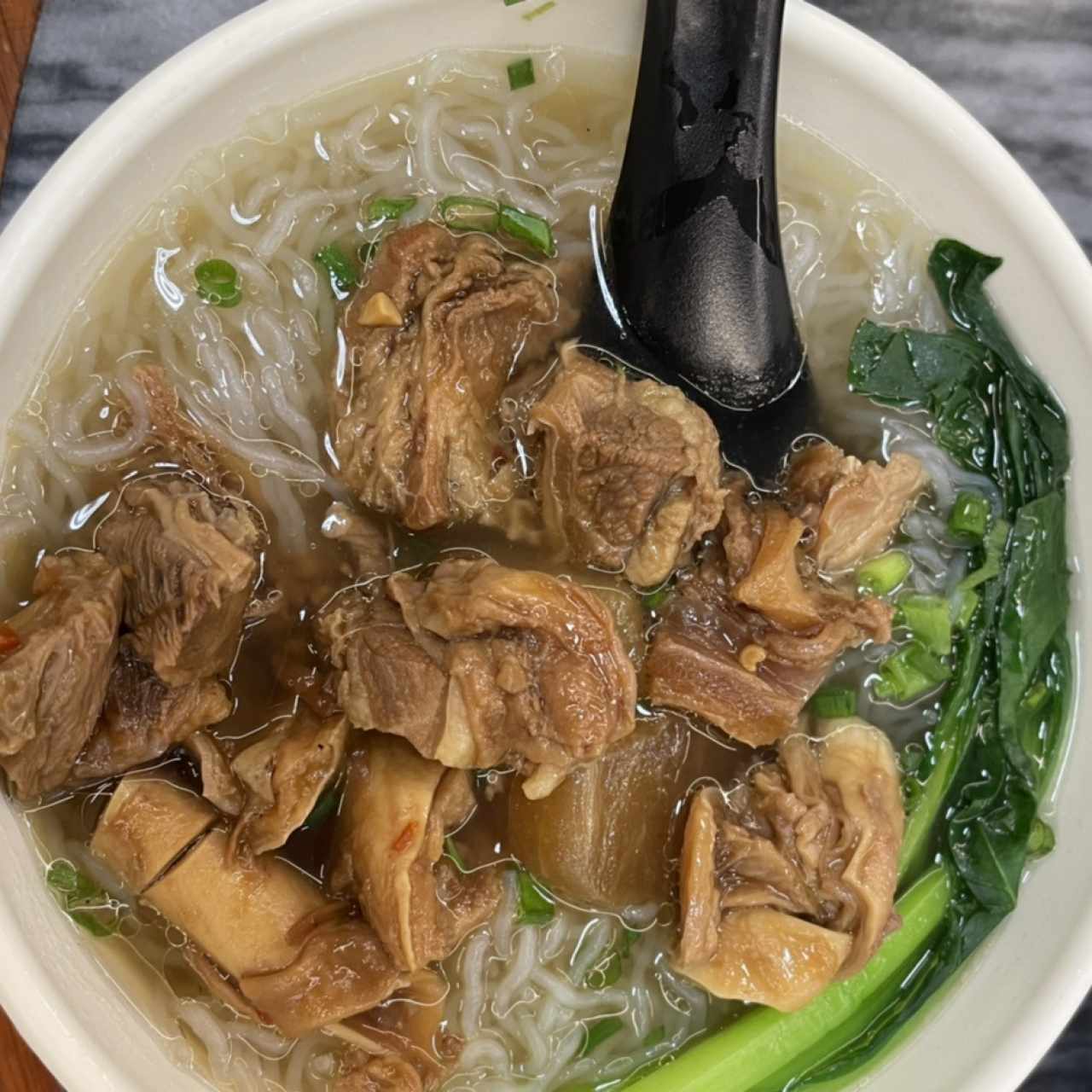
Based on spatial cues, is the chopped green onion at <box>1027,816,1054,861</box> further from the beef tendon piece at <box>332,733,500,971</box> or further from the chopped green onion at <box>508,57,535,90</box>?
the chopped green onion at <box>508,57,535,90</box>

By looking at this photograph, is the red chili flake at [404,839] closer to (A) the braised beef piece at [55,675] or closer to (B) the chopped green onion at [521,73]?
(A) the braised beef piece at [55,675]

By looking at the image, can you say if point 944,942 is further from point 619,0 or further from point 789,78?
point 619,0

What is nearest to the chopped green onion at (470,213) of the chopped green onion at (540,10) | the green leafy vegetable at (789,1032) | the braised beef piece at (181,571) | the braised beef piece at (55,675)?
the chopped green onion at (540,10)

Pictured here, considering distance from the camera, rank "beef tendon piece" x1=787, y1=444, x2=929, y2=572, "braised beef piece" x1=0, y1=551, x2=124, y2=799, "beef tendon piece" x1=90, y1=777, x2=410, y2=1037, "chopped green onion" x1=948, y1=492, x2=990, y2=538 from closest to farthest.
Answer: "braised beef piece" x1=0, y1=551, x2=124, y2=799, "beef tendon piece" x1=90, y1=777, x2=410, y2=1037, "beef tendon piece" x1=787, y1=444, x2=929, y2=572, "chopped green onion" x1=948, y1=492, x2=990, y2=538

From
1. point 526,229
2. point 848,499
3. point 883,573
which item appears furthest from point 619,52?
point 883,573

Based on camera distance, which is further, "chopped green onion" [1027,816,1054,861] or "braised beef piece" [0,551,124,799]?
"chopped green onion" [1027,816,1054,861]

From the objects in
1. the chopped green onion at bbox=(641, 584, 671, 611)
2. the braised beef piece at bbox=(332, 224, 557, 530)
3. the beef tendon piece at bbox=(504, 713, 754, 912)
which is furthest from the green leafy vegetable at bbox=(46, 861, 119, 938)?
the chopped green onion at bbox=(641, 584, 671, 611)
